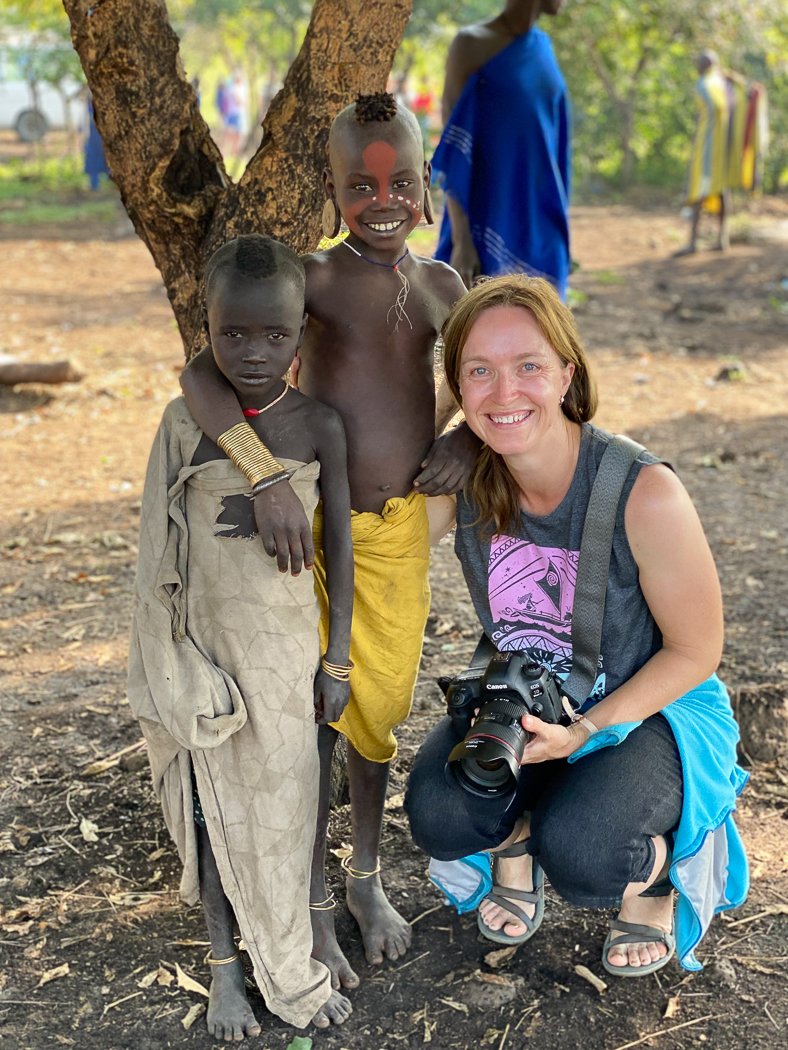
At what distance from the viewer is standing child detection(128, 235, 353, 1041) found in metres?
2.07

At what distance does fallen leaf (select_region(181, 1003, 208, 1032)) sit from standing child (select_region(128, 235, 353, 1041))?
0.21 ft

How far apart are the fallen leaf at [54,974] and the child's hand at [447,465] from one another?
1.23 m

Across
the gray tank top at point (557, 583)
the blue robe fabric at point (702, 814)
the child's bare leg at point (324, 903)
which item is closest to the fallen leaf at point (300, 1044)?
the child's bare leg at point (324, 903)

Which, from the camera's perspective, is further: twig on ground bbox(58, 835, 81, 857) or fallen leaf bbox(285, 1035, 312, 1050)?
twig on ground bbox(58, 835, 81, 857)

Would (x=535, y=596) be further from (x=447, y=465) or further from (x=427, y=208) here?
(x=427, y=208)

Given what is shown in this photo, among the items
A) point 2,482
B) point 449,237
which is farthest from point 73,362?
point 449,237

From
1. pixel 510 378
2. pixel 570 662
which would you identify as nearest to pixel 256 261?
pixel 510 378

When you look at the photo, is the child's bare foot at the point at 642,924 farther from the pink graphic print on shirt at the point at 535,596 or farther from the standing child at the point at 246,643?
the standing child at the point at 246,643

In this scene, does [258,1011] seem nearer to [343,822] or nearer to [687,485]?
[343,822]

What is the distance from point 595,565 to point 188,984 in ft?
3.89

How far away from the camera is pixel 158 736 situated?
2.22 meters

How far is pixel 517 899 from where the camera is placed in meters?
2.53

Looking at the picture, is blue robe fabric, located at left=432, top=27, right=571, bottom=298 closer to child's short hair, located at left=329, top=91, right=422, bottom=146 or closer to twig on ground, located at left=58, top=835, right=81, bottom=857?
child's short hair, located at left=329, top=91, right=422, bottom=146

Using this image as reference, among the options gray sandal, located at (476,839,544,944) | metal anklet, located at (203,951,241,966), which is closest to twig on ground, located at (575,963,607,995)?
gray sandal, located at (476,839,544,944)
